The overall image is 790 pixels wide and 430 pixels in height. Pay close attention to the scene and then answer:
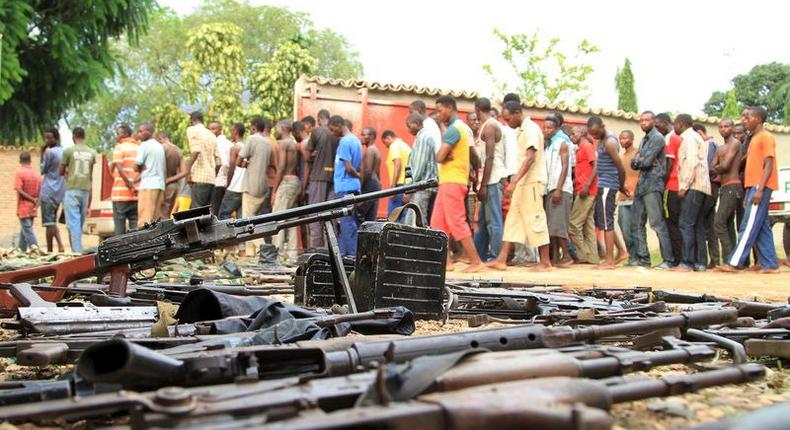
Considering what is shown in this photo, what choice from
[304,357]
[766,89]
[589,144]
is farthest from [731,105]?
[304,357]

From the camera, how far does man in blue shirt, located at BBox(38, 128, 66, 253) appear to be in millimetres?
13938

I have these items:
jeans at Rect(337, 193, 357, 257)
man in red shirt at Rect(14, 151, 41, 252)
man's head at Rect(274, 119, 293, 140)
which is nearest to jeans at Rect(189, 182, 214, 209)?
man's head at Rect(274, 119, 293, 140)

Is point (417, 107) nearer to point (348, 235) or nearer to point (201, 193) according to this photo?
point (348, 235)

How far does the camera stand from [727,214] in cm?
1088

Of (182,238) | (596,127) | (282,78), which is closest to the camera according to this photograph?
(182,238)

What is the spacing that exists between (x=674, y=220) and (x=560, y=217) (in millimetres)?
1588

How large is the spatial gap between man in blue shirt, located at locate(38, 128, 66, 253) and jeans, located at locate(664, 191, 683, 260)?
9.82m

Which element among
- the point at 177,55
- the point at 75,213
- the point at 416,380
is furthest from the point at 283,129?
the point at 177,55

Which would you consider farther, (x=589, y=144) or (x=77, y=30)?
(x=77, y=30)

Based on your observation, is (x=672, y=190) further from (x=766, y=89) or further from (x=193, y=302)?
(x=766, y=89)

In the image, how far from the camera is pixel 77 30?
19.7m

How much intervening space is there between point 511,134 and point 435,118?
3.68 ft

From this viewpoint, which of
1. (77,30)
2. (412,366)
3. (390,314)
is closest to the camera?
(412,366)

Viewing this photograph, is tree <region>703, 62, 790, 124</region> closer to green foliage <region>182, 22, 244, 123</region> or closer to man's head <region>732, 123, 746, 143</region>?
green foliage <region>182, 22, 244, 123</region>
